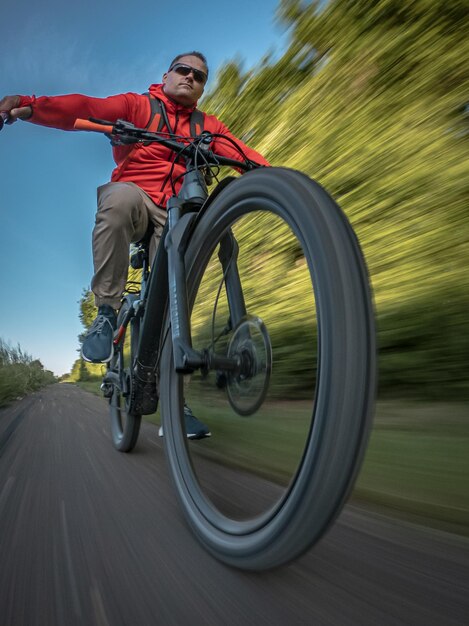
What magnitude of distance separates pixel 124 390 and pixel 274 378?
116 cm

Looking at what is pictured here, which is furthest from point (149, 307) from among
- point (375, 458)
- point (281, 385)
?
point (375, 458)

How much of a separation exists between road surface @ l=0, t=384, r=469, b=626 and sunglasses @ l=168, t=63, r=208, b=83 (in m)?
1.69

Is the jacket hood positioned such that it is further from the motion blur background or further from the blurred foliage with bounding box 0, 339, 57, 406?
the blurred foliage with bounding box 0, 339, 57, 406

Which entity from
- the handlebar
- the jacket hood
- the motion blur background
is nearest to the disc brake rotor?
the motion blur background

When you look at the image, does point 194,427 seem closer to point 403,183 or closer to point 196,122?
point 196,122

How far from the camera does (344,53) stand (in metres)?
3.31

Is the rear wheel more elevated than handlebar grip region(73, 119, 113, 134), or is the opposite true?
handlebar grip region(73, 119, 113, 134)

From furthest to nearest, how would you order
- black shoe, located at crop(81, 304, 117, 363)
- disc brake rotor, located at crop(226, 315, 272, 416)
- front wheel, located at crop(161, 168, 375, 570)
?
black shoe, located at crop(81, 304, 117, 363)
disc brake rotor, located at crop(226, 315, 272, 416)
front wheel, located at crop(161, 168, 375, 570)

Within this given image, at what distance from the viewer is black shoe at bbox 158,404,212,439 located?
5.15ft

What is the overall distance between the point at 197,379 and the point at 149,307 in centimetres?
41

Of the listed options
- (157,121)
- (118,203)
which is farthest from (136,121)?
(118,203)

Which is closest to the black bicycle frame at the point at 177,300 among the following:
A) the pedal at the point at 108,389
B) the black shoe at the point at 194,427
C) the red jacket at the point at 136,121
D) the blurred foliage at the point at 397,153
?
the blurred foliage at the point at 397,153

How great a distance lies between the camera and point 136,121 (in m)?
2.09

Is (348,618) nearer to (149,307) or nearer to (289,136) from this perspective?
(149,307)
